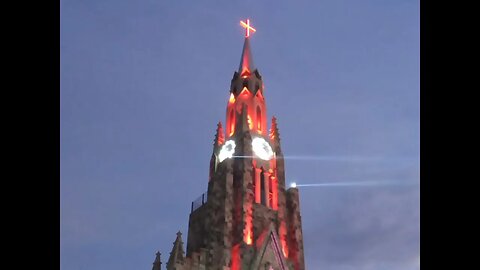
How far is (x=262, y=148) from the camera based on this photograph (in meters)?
63.6

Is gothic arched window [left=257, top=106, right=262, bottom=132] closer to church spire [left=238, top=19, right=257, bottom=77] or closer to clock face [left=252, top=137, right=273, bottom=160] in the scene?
clock face [left=252, top=137, right=273, bottom=160]

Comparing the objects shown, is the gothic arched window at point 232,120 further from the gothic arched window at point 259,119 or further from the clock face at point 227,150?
the gothic arched window at point 259,119

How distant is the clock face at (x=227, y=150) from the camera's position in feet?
206

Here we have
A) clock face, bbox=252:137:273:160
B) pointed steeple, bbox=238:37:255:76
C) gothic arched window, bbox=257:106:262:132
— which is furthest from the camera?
pointed steeple, bbox=238:37:255:76

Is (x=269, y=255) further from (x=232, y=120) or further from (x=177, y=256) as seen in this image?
A: (x=232, y=120)

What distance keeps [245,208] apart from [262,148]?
34.2 feet

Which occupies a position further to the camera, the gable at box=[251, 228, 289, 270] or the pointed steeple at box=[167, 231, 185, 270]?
the gable at box=[251, 228, 289, 270]

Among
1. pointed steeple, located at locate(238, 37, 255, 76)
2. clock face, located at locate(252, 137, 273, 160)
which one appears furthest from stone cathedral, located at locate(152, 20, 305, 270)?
pointed steeple, located at locate(238, 37, 255, 76)


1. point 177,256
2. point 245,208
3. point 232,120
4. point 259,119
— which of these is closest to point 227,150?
point 232,120

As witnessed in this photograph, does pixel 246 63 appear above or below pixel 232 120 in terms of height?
above

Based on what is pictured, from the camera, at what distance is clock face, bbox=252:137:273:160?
62781 millimetres
